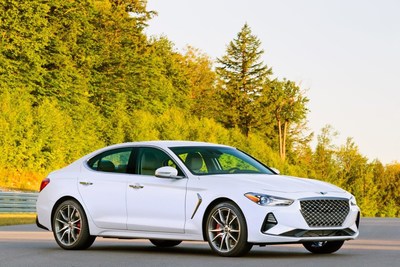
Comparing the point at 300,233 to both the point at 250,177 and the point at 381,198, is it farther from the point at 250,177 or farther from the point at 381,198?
the point at 381,198

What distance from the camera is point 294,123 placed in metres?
122

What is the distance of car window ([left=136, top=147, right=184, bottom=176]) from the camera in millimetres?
14477

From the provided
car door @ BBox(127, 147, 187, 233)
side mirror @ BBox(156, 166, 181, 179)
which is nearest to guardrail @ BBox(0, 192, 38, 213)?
car door @ BBox(127, 147, 187, 233)

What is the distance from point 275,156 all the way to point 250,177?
88218 mm

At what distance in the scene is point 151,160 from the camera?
14586 mm

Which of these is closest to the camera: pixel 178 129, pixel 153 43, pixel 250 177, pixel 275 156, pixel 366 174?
pixel 250 177

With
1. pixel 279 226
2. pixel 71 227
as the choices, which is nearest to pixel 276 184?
pixel 279 226

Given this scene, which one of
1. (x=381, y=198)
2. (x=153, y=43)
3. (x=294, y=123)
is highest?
(x=153, y=43)

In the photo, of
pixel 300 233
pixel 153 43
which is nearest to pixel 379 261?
pixel 300 233

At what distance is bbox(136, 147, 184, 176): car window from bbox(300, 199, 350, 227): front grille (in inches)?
88.0

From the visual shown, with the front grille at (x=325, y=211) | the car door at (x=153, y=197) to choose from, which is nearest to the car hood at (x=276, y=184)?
the front grille at (x=325, y=211)

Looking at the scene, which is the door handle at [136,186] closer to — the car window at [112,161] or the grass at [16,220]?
the car window at [112,161]

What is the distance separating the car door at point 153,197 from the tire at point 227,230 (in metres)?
0.53

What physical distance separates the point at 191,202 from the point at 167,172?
0.54m
